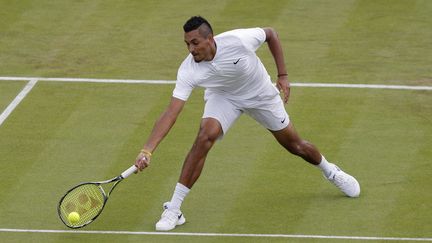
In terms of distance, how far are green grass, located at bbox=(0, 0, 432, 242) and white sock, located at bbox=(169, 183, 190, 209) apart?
35 cm

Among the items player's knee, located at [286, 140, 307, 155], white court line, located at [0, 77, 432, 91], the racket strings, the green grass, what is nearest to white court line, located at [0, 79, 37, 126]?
the green grass

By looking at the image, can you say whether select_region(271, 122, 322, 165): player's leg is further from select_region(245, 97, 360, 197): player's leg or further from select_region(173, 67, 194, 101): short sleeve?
select_region(173, 67, 194, 101): short sleeve

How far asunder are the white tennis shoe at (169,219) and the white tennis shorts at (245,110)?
1003 mm

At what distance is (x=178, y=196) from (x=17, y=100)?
16.0 ft

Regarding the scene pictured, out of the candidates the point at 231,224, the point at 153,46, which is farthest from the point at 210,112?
the point at 153,46

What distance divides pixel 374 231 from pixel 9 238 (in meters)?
3.81

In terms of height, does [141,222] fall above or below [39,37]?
above

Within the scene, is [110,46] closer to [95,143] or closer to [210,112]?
[95,143]

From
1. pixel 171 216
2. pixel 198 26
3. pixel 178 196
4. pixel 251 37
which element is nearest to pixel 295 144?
→ pixel 251 37

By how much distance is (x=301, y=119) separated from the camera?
703 inches

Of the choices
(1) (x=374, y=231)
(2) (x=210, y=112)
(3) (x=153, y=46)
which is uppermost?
(2) (x=210, y=112)

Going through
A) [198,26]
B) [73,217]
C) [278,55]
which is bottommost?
[73,217]

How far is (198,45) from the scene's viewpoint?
1395 cm

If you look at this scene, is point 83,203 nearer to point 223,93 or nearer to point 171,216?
point 171,216
